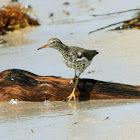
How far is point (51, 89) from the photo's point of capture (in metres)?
5.87

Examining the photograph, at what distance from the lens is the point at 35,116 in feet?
17.1

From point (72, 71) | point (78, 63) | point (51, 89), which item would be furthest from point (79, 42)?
point (51, 89)

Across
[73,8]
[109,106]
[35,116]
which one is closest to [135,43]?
[109,106]

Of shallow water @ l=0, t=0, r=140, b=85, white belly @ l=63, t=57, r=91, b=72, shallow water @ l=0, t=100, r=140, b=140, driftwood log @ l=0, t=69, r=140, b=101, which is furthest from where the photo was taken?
shallow water @ l=0, t=0, r=140, b=85

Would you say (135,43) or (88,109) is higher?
(135,43)

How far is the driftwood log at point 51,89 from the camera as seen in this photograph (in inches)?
228

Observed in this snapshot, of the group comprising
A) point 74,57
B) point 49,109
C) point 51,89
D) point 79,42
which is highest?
point 79,42

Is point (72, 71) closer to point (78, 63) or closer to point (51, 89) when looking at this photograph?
point (78, 63)

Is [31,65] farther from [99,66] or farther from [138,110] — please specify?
[138,110]

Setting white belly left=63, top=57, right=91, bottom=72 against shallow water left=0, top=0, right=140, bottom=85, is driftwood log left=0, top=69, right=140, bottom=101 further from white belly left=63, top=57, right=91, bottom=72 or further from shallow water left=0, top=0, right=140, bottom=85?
shallow water left=0, top=0, right=140, bottom=85

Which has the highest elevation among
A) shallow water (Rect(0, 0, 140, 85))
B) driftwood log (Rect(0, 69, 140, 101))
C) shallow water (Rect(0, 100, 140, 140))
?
shallow water (Rect(0, 0, 140, 85))

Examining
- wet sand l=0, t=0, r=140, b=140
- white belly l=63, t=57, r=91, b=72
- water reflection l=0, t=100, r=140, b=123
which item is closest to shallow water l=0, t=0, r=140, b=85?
wet sand l=0, t=0, r=140, b=140

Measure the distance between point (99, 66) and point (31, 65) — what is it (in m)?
1.37

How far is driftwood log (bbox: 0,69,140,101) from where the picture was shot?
19.0 ft
